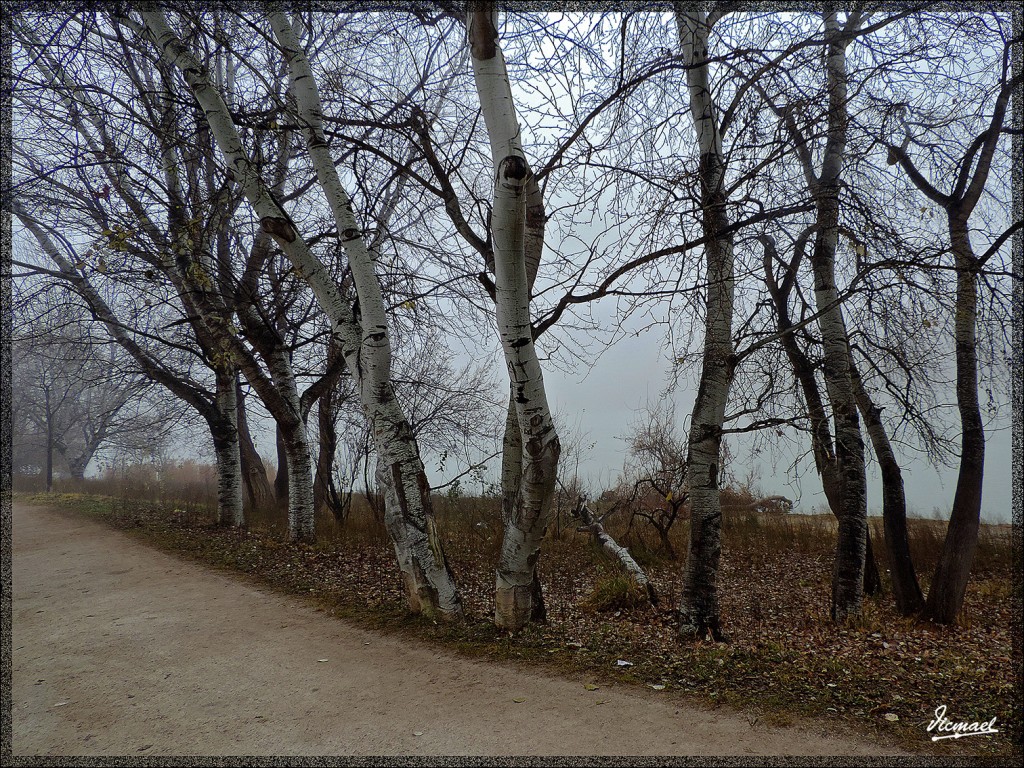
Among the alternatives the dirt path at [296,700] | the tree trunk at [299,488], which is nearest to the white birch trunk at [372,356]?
the dirt path at [296,700]

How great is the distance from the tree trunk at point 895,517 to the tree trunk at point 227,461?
35.2ft

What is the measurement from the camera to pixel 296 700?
4285mm

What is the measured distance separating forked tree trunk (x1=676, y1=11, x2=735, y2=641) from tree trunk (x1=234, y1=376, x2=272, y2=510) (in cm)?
1301

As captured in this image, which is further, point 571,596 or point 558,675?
point 571,596

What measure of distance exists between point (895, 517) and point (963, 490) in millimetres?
771

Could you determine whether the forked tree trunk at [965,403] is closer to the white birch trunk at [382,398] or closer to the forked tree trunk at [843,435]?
the forked tree trunk at [843,435]

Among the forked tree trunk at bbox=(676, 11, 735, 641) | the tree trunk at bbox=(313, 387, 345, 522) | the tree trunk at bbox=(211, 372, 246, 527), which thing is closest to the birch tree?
the forked tree trunk at bbox=(676, 11, 735, 641)

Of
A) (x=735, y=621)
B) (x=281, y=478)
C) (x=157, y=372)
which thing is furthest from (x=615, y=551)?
(x=281, y=478)

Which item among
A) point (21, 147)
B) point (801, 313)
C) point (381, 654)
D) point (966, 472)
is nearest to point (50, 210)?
point (21, 147)

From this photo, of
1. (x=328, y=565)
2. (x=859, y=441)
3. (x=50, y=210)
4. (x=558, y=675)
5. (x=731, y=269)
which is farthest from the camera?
(x=50, y=210)

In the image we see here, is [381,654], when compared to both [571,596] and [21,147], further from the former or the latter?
[21,147]

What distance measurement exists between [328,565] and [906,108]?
830cm

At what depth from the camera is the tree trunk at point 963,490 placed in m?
6.57

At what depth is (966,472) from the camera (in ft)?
22.0
